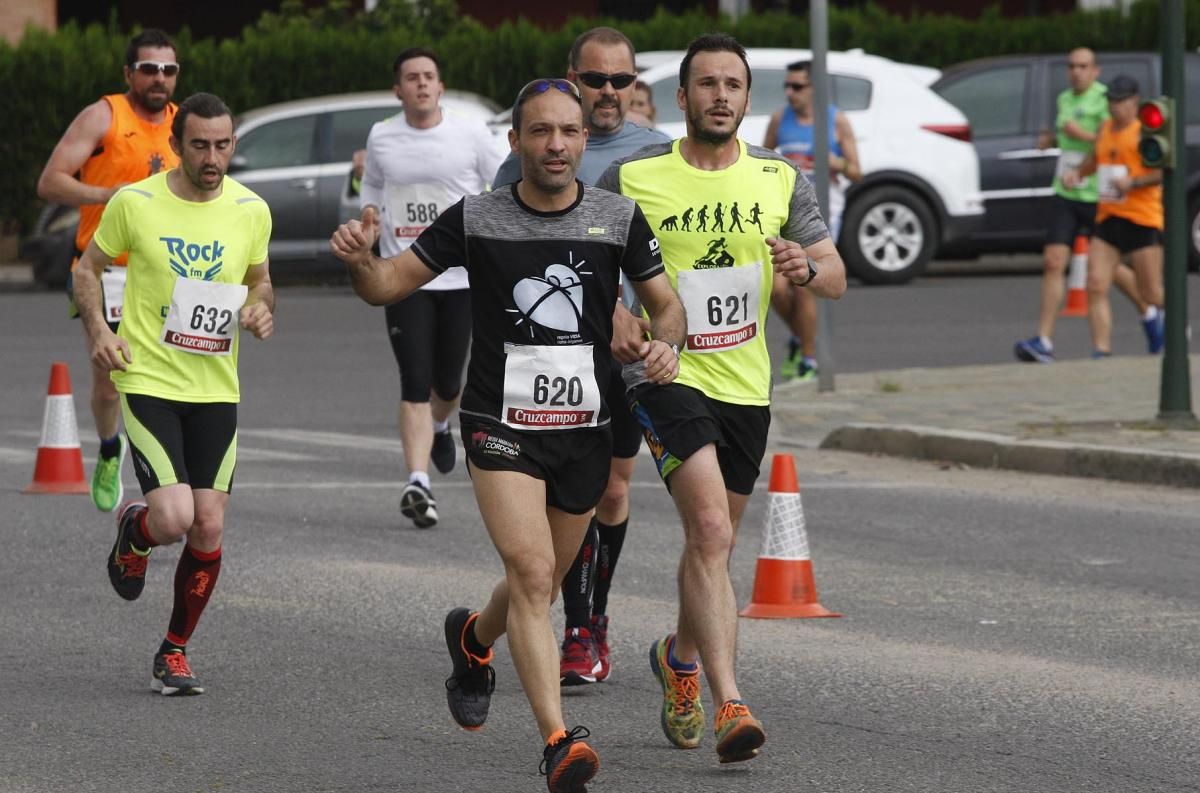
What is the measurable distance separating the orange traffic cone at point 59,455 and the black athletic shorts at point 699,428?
5.17 meters

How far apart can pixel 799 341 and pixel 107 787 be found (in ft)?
32.3

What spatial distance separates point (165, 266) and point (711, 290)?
70.3 inches

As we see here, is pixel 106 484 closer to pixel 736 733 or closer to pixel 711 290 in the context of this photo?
pixel 711 290

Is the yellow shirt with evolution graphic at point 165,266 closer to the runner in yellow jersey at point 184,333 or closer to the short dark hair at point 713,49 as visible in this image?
the runner in yellow jersey at point 184,333

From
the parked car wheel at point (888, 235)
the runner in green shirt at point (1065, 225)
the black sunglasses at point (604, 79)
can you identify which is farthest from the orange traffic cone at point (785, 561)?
the parked car wheel at point (888, 235)

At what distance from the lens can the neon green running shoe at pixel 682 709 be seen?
618 cm

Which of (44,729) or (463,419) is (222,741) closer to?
(44,729)

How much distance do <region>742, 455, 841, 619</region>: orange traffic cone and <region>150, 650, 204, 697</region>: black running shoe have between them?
7.02 feet

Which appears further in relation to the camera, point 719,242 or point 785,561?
point 785,561

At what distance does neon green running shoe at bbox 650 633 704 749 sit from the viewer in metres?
6.18

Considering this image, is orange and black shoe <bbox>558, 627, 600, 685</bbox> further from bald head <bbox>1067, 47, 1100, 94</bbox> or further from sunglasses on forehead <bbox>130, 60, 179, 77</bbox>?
bald head <bbox>1067, 47, 1100, 94</bbox>

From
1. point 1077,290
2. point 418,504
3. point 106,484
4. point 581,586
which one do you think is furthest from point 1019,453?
point 1077,290

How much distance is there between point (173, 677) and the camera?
6.84 meters

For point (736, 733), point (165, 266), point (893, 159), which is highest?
point (165, 266)
